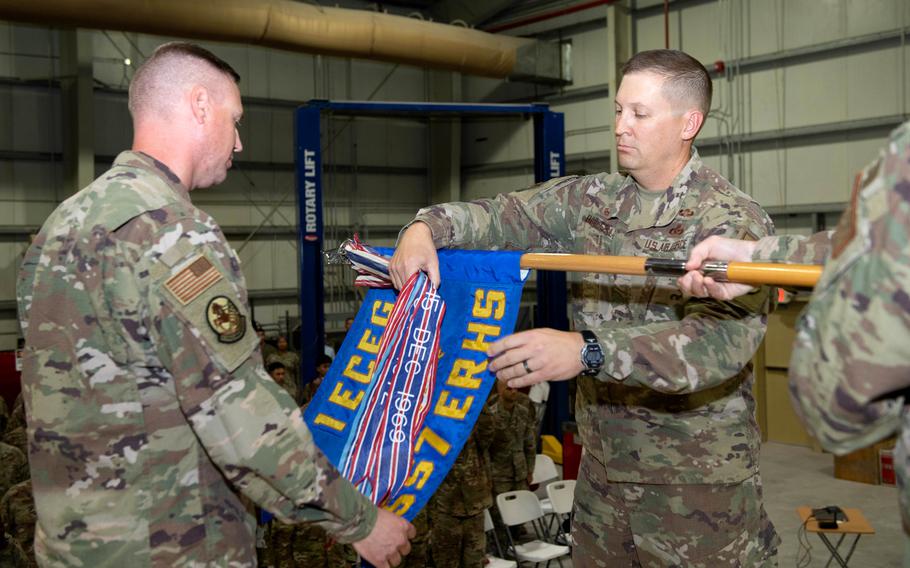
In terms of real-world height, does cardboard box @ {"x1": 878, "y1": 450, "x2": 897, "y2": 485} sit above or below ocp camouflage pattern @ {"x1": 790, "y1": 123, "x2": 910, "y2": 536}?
below

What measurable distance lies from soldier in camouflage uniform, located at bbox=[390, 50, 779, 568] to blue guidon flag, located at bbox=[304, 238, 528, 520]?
0.12 meters

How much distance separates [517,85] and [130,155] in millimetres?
14863

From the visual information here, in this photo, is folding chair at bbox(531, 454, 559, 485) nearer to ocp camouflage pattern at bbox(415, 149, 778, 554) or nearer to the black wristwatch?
ocp camouflage pattern at bbox(415, 149, 778, 554)

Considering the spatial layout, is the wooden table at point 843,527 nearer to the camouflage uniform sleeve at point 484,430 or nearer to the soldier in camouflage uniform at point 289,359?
the camouflage uniform sleeve at point 484,430

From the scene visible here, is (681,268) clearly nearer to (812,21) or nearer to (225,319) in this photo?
(225,319)

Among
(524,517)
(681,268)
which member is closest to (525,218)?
(681,268)

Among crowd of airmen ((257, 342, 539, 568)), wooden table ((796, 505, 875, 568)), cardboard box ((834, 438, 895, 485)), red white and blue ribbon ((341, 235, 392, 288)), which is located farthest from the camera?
cardboard box ((834, 438, 895, 485))

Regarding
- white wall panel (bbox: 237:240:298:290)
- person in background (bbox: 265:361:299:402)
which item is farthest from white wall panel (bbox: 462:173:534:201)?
person in background (bbox: 265:361:299:402)

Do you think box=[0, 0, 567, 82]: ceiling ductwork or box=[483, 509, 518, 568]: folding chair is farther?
box=[0, 0, 567, 82]: ceiling ductwork

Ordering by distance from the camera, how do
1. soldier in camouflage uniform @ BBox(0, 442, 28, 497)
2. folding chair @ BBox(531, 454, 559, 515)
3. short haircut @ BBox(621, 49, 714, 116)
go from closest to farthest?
short haircut @ BBox(621, 49, 714, 116), soldier in camouflage uniform @ BBox(0, 442, 28, 497), folding chair @ BBox(531, 454, 559, 515)

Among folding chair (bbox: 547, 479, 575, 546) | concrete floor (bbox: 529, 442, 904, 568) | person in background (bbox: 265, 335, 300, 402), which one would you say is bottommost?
concrete floor (bbox: 529, 442, 904, 568)

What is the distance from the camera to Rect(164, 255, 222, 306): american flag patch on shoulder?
193cm

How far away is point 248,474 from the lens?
2.04 m

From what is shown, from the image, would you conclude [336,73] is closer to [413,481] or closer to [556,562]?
[556,562]
